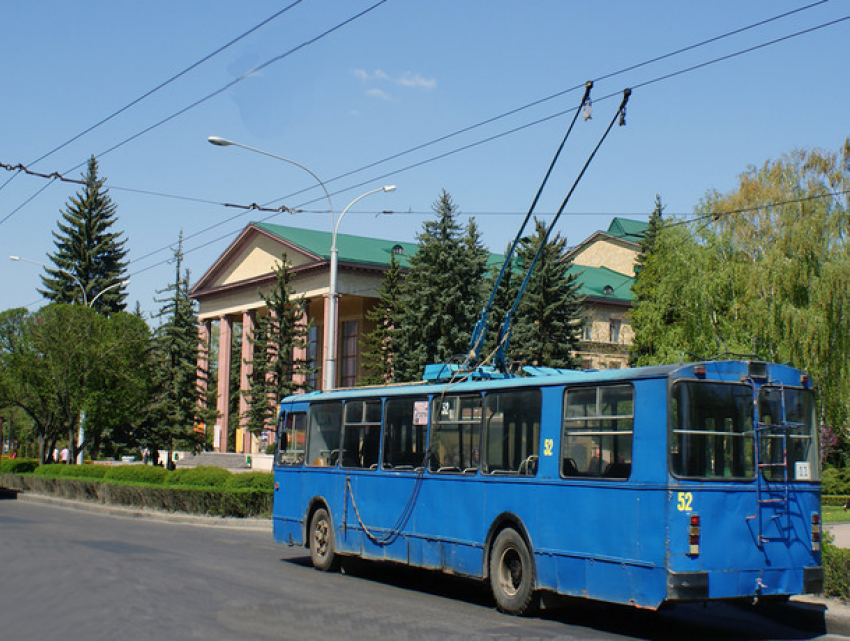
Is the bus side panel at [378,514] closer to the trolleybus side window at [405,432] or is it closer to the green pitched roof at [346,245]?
the trolleybus side window at [405,432]

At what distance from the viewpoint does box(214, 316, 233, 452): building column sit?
231 ft

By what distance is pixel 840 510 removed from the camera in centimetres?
3838

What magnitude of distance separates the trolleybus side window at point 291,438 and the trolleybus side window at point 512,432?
5617mm

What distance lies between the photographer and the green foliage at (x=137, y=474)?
3098cm

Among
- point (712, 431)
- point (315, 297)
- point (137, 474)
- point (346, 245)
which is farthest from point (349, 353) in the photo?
point (712, 431)

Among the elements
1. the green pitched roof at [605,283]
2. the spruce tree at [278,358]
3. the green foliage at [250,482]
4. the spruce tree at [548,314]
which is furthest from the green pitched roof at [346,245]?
the green foliage at [250,482]

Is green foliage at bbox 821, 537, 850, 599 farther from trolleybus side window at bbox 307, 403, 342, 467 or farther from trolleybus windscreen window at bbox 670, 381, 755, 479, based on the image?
trolleybus side window at bbox 307, 403, 342, 467

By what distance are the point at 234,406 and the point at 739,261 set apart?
49.7m

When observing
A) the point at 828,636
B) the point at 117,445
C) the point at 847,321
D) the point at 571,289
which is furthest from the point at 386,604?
the point at 117,445

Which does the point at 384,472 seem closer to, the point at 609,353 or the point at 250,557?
the point at 250,557

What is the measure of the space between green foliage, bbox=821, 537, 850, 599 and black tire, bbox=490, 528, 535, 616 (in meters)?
3.77

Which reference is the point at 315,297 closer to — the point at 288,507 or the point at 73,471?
the point at 73,471

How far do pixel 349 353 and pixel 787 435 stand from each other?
6108 centimetres

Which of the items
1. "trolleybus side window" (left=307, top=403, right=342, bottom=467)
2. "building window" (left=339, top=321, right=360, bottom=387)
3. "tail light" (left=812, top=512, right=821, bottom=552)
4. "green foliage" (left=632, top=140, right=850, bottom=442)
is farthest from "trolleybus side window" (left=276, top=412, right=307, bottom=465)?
"building window" (left=339, top=321, right=360, bottom=387)
